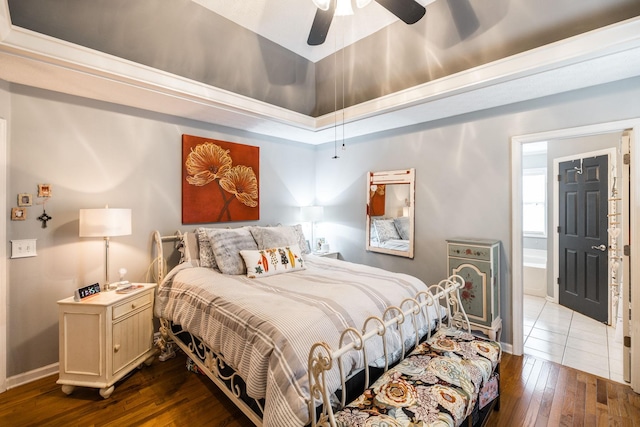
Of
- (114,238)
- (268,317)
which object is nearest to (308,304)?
(268,317)

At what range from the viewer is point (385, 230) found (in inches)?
147

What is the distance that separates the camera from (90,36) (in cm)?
210

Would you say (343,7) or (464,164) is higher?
(343,7)

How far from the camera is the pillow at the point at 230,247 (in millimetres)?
2643

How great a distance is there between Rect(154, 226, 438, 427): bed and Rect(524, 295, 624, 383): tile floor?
1546mm

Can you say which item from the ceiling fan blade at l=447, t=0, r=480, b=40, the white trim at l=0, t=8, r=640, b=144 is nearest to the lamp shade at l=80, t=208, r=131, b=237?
the white trim at l=0, t=8, r=640, b=144

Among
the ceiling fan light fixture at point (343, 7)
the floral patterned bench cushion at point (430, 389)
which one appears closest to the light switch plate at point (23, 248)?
the floral patterned bench cushion at point (430, 389)

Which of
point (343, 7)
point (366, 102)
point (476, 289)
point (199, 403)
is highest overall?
point (343, 7)

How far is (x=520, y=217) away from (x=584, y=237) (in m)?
1.67

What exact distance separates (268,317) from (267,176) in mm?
2579

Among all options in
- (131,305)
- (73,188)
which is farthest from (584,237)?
(73,188)

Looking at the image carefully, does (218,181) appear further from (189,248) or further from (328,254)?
(328,254)

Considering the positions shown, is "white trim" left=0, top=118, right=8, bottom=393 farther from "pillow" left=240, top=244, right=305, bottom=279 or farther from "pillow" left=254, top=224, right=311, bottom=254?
"pillow" left=254, top=224, right=311, bottom=254

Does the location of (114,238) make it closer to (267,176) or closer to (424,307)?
(267,176)
